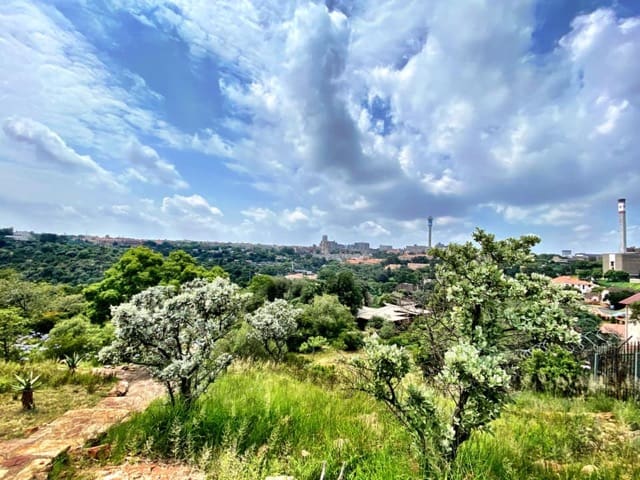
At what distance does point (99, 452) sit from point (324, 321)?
16749 mm

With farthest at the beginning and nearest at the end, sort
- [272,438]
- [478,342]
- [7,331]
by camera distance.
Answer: [7,331] → [272,438] → [478,342]

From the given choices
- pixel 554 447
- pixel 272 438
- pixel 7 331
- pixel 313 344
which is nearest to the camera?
pixel 272 438

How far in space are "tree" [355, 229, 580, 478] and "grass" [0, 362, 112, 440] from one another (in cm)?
439

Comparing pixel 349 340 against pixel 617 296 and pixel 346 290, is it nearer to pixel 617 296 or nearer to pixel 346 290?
pixel 346 290

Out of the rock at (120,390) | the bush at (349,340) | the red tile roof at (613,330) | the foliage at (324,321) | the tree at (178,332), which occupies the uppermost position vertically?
the tree at (178,332)

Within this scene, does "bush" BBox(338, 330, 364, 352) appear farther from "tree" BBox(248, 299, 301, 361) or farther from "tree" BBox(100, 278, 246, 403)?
"tree" BBox(100, 278, 246, 403)

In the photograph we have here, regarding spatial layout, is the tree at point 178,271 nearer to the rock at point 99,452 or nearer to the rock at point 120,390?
the rock at point 120,390

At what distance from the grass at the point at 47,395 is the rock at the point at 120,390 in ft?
0.41

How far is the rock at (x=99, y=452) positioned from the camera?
9.09ft

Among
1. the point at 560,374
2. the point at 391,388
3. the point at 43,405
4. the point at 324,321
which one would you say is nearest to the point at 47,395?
the point at 43,405

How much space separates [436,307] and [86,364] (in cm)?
870

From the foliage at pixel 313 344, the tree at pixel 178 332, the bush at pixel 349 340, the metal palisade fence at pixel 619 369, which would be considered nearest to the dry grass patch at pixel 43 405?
the tree at pixel 178 332

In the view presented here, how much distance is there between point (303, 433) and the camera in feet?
10.1

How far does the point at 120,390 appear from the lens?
5.37 meters
